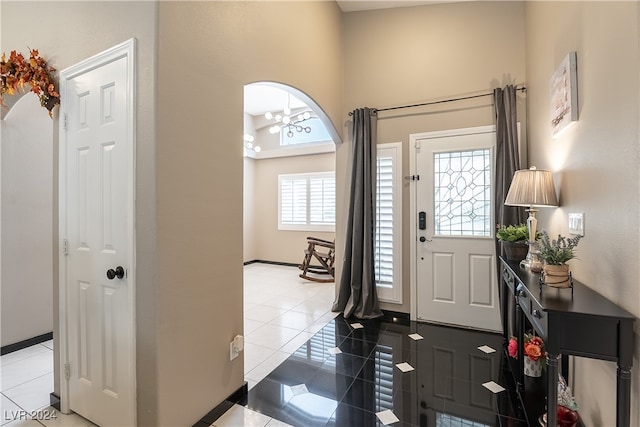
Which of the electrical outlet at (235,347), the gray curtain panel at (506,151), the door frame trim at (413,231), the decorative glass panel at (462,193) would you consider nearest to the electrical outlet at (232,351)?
the electrical outlet at (235,347)

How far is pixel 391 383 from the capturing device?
226cm

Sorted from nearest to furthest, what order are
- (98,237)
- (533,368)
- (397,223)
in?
(98,237) < (533,368) < (397,223)

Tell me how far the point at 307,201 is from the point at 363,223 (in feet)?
10.8

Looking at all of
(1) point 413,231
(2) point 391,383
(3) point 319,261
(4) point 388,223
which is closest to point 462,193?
(1) point 413,231

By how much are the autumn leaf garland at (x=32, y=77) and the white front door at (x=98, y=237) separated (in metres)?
0.09

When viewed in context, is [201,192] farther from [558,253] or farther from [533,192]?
[533,192]

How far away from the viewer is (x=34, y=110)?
2.88m

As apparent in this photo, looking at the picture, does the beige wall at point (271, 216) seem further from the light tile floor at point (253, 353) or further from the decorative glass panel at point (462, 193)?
the decorative glass panel at point (462, 193)

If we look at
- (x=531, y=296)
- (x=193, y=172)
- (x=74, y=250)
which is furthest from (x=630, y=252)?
(x=74, y=250)

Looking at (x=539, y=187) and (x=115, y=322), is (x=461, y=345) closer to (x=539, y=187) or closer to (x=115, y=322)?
(x=539, y=187)

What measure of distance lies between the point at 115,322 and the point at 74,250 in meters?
0.61

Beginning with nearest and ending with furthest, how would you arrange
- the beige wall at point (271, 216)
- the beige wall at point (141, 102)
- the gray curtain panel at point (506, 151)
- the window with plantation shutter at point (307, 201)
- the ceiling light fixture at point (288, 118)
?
the beige wall at point (141, 102) → the gray curtain panel at point (506, 151) → the ceiling light fixture at point (288, 118) → the window with plantation shutter at point (307, 201) → the beige wall at point (271, 216)

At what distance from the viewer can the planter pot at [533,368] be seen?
2.17 meters

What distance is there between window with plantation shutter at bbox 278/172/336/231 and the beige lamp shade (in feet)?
14.9
